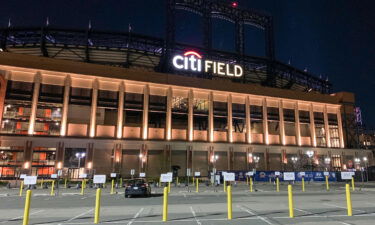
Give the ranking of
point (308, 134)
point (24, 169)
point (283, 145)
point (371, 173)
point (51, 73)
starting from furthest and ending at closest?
1. point (308, 134)
2. point (283, 145)
3. point (371, 173)
4. point (51, 73)
5. point (24, 169)

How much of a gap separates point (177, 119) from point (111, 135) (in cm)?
1579

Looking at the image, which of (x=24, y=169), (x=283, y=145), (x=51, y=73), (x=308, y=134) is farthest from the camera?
(x=308, y=134)

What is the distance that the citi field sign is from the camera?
56.6m

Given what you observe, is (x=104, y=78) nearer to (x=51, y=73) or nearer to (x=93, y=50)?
(x=51, y=73)

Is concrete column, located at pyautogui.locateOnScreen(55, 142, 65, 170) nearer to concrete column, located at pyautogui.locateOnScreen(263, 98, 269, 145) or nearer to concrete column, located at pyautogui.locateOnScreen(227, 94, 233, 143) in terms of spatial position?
concrete column, located at pyautogui.locateOnScreen(227, 94, 233, 143)

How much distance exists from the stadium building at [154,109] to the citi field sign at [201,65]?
0.22 metres

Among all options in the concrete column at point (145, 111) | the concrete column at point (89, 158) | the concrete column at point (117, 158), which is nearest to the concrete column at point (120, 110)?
the concrete column at point (117, 158)

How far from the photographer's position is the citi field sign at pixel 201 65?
56625mm

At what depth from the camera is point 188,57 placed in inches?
2274

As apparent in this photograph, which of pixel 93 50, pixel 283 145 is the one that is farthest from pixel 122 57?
pixel 283 145

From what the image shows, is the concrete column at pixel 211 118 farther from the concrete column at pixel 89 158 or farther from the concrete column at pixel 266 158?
the concrete column at pixel 89 158

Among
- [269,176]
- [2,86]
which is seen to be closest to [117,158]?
[2,86]

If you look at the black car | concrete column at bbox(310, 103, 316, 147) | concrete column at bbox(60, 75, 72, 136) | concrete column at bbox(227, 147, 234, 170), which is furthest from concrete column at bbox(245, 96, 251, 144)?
the black car

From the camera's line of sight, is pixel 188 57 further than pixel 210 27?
No
